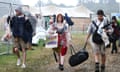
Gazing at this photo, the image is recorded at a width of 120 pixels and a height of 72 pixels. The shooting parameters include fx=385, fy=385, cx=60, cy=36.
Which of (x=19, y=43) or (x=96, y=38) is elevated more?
(x=96, y=38)

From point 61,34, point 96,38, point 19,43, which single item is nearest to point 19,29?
point 19,43

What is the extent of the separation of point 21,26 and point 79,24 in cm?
4067

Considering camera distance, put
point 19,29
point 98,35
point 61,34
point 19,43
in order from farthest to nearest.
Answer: point 19,43 → point 19,29 → point 61,34 → point 98,35

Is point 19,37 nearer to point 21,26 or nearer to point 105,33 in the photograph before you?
point 21,26

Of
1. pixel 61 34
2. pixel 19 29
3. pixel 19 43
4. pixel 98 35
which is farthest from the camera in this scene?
pixel 19 43

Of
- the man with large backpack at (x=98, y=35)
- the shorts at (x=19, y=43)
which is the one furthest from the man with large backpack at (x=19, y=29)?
the man with large backpack at (x=98, y=35)

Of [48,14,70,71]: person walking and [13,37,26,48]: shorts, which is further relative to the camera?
[13,37,26,48]: shorts

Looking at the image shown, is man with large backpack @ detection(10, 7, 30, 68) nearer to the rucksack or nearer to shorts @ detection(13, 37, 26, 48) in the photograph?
shorts @ detection(13, 37, 26, 48)

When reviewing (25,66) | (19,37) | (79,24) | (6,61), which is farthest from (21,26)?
(79,24)

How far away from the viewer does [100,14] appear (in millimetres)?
10281

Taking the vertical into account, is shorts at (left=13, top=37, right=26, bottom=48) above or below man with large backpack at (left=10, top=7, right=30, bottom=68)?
below

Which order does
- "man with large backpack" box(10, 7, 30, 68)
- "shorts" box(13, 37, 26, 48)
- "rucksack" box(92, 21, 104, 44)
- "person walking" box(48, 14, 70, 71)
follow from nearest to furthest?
"rucksack" box(92, 21, 104, 44)
"person walking" box(48, 14, 70, 71)
"man with large backpack" box(10, 7, 30, 68)
"shorts" box(13, 37, 26, 48)

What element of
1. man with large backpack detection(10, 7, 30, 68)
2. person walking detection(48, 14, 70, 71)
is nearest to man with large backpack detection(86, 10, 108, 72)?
person walking detection(48, 14, 70, 71)

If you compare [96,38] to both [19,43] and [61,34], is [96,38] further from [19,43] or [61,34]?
[19,43]
